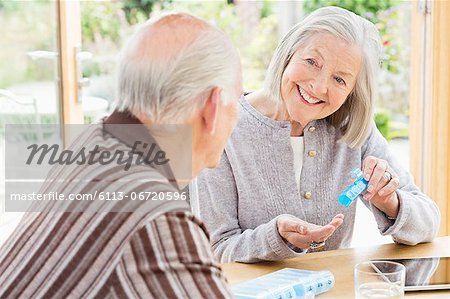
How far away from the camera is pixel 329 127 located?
2229 millimetres

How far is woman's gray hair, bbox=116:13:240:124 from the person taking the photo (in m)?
1.26

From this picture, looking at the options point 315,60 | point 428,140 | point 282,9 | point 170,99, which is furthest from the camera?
point 282,9

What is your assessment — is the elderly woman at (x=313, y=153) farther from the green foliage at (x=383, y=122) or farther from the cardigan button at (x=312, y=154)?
the green foliage at (x=383, y=122)

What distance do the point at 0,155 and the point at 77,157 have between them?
2.43 metres

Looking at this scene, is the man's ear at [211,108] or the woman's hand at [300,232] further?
the woman's hand at [300,232]

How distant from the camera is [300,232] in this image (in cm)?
188

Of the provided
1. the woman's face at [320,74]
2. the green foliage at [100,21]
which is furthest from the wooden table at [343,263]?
the green foliage at [100,21]

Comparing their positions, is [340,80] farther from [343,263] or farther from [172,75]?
[172,75]

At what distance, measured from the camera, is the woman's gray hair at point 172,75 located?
4.15 ft

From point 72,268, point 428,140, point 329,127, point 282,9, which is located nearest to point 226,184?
point 329,127

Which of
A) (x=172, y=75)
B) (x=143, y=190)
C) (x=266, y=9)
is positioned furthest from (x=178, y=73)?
(x=266, y=9)

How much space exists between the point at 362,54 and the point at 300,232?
0.51m

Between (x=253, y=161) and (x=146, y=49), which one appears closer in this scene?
(x=146, y=49)

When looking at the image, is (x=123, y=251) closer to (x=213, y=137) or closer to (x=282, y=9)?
(x=213, y=137)
